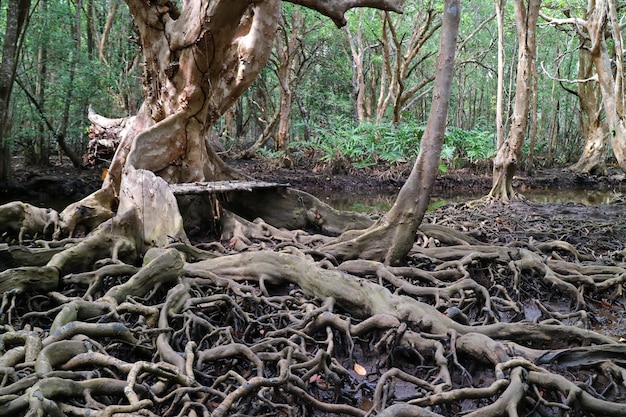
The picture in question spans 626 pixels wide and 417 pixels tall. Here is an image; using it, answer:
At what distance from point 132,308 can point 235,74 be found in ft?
15.2

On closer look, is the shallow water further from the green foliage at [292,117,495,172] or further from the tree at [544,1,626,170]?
the tree at [544,1,626,170]

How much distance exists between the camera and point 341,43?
82.4 ft

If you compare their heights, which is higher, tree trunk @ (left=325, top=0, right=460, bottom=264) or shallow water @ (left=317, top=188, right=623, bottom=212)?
tree trunk @ (left=325, top=0, right=460, bottom=264)

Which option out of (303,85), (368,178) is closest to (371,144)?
(368,178)

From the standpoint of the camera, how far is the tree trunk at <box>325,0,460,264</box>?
4809 millimetres

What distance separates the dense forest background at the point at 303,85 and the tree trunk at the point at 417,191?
4988 millimetres

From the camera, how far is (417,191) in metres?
5.09

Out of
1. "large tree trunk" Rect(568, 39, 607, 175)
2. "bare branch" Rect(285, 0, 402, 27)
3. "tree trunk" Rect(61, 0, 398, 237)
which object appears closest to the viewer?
"bare branch" Rect(285, 0, 402, 27)

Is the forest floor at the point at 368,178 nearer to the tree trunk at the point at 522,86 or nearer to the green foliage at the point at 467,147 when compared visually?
the green foliage at the point at 467,147

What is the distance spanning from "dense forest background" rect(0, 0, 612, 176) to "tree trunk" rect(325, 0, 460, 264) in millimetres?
4988

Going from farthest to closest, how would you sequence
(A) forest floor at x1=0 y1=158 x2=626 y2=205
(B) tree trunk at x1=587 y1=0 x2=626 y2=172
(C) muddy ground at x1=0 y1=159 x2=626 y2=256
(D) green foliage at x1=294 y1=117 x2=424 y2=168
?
(D) green foliage at x1=294 y1=117 x2=424 y2=168
(A) forest floor at x1=0 y1=158 x2=626 y2=205
(B) tree trunk at x1=587 y1=0 x2=626 y2=172
(C) muddy ground at x1=0 y1=159 x2=626 y2=256

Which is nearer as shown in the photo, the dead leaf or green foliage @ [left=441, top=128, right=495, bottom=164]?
the dead leaf

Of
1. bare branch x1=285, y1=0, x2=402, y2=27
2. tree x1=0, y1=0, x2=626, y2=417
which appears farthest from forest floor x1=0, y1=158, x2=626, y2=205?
bare branch x1=285, y1=0, x2=402, y2=27

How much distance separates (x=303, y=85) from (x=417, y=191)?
2381cm
